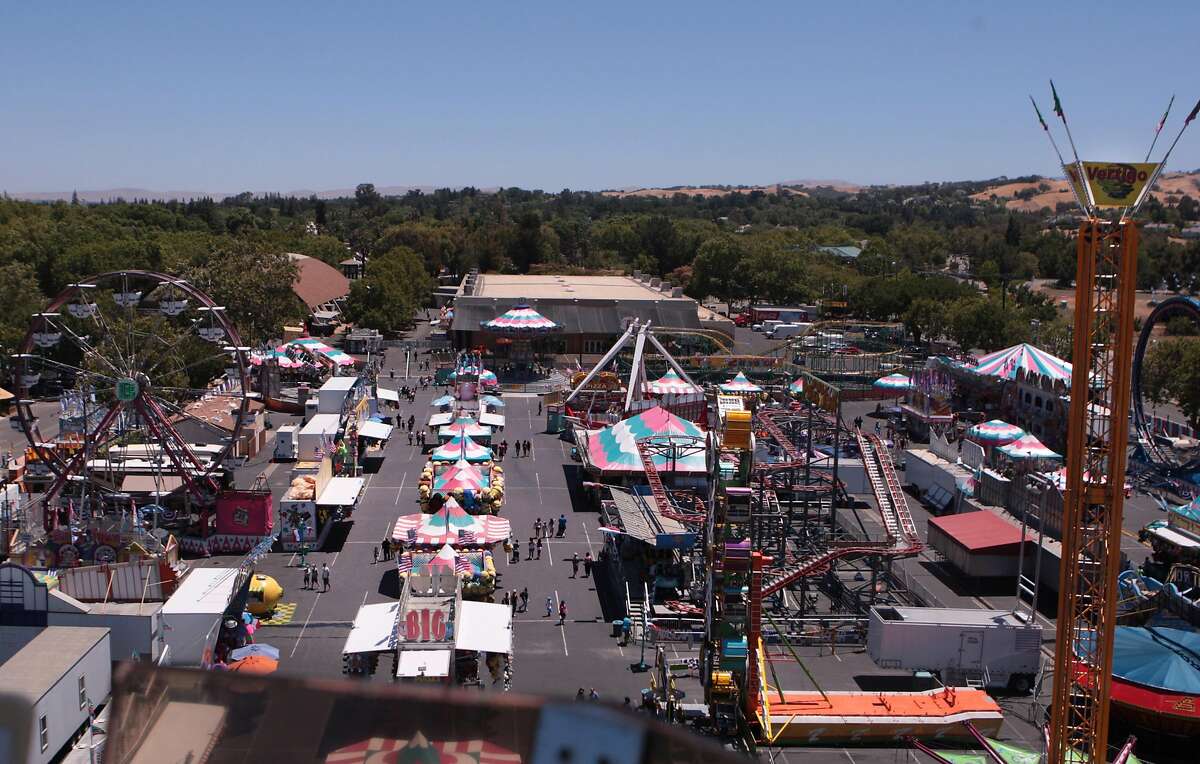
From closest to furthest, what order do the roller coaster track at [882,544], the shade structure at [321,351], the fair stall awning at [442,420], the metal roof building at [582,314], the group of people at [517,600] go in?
the roller coaster track at [882,544] < the group of people at [517,600] < the fair stall awning at [442,420] < the shade structure at [321,351] < the metal roof building at [582,314]

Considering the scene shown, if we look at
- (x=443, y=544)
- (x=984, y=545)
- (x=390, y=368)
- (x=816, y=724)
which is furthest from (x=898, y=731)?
(x=390, y=368)

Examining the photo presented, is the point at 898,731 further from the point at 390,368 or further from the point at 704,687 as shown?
the point at 390,368

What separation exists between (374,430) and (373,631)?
20.8 meters

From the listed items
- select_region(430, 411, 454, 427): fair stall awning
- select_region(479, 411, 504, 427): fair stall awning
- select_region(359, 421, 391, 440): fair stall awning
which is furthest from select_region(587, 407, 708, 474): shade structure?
select_region(359, 421, 391, 440): fair stall awning

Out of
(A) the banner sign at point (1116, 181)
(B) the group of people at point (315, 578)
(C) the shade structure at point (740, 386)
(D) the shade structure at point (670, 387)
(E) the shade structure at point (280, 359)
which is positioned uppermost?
(A) the banner sign at point (1116, 181)

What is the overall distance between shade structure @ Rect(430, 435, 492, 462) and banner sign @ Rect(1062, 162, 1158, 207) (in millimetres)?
22949

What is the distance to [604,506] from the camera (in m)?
31.7

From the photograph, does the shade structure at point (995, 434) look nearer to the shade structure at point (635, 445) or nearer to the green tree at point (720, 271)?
the shade structure at point (635, 445)

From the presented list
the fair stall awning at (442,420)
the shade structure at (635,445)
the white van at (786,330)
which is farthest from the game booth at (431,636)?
the white van at (786,330)

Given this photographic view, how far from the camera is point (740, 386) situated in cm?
4984

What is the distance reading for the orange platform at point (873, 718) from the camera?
19.1m

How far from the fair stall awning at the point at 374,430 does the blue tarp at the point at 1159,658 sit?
27.4m

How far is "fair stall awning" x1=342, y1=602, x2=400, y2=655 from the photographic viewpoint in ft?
65.6

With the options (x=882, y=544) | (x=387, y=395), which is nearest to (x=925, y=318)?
(x=387, y=395)
